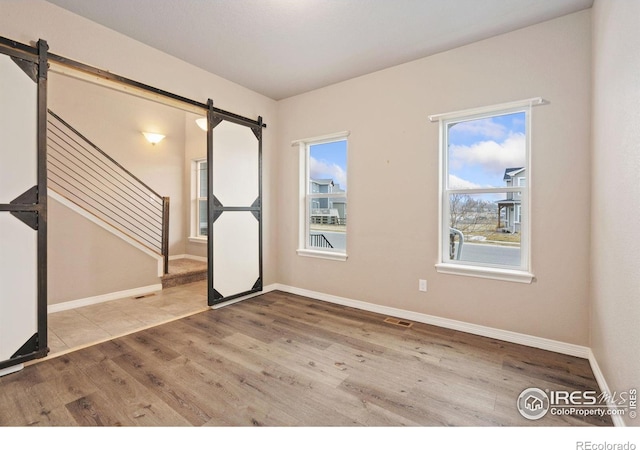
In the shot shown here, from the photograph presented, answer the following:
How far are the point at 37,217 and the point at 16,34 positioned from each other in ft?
4.50

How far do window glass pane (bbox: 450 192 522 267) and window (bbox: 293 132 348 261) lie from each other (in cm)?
134

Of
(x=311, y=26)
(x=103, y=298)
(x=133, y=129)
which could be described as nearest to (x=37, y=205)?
(x=103, y=298)

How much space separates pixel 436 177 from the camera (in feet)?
10.2

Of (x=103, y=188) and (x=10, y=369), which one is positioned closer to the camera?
(x=10, y=369)

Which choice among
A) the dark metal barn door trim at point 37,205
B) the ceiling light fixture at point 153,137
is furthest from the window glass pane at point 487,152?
the ceiling light fixture at point 153,137

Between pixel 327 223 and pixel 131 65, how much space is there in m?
2.79

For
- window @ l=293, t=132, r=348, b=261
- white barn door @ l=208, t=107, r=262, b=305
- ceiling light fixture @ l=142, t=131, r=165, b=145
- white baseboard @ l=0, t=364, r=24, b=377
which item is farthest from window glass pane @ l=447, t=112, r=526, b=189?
ceiling light fixture @ l=142, t=131, r=165, b=145

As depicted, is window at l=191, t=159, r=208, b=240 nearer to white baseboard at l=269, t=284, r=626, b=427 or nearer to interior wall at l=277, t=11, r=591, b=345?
interior wall at l=277, t=11, r=591, b=345

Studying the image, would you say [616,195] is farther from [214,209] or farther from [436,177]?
[214,209]

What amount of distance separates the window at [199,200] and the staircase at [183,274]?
35.8 inches

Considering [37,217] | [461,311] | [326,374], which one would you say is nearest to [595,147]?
[461,311]

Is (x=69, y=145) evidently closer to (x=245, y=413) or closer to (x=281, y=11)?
(x=281, y=11)

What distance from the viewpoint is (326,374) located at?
2.20 meters

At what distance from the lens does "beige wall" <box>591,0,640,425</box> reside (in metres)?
1.49
